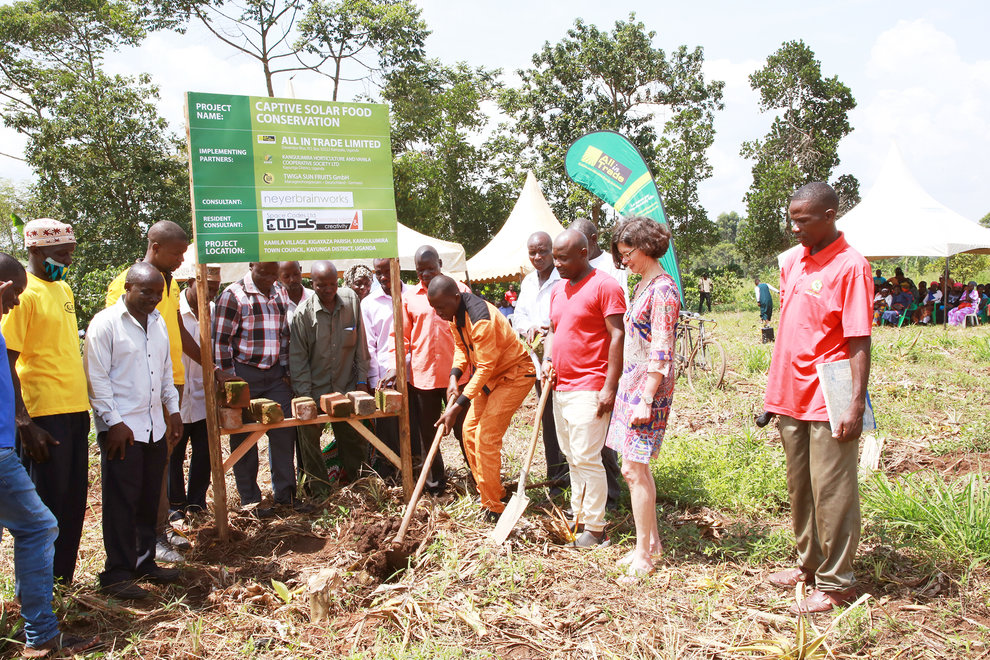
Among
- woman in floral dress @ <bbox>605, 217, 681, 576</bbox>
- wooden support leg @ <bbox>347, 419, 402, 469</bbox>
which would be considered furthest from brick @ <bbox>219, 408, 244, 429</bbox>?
woman in floral dress @ <bbox>605, 217, 681, 576</bbox>

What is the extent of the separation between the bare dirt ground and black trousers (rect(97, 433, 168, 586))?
197 mm

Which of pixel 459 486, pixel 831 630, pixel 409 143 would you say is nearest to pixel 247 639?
pixel 459 486

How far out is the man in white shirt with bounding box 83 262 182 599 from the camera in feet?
11.8

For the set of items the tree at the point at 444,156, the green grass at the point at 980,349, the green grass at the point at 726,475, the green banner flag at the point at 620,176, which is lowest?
the green grass at the point at 726,475

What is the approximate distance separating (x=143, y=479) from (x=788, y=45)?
103 ft

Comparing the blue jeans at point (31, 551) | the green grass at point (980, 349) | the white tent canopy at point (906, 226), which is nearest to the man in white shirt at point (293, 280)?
the blue jeans at point (31, 551)

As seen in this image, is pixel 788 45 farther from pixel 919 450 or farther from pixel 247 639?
pixel 247 639

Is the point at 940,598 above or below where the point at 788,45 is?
below

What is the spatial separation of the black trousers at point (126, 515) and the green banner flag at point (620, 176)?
6.10 meters

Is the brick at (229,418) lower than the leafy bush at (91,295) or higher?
lower

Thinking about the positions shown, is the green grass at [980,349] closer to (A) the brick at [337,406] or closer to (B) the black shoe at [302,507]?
(A) the brick at [337,406]

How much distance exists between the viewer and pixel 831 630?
9.76 feet

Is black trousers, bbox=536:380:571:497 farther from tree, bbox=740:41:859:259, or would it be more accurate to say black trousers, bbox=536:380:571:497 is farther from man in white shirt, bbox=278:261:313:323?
tree, bbox=740:41:859:259

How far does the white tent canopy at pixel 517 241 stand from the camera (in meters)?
13.5
